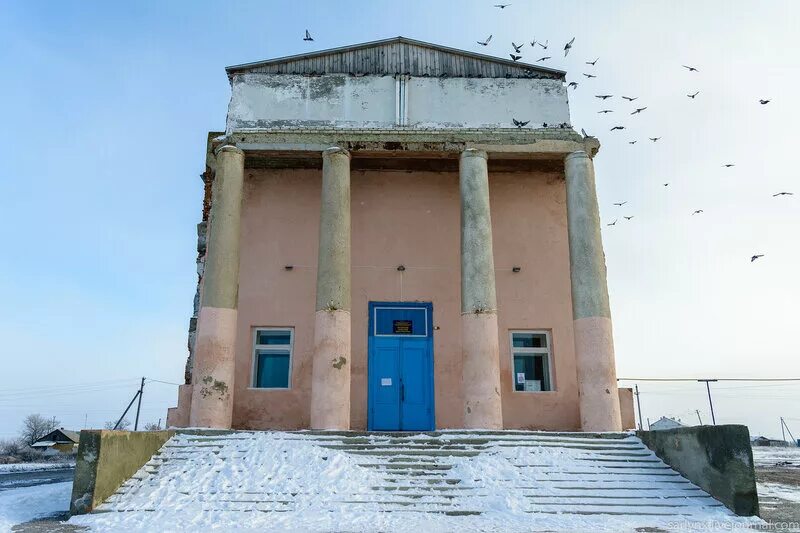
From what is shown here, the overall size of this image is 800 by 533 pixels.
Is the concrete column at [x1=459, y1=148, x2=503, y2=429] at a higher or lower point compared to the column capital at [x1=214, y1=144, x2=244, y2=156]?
lower

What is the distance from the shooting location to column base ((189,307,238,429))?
13.4 metres

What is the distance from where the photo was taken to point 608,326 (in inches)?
556

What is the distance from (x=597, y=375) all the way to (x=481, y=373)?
261cm

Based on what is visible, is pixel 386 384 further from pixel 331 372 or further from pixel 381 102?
pixel 381 102

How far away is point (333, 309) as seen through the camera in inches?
552

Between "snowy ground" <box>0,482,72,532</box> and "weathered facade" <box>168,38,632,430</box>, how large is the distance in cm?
311

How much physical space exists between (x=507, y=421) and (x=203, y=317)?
800 cm

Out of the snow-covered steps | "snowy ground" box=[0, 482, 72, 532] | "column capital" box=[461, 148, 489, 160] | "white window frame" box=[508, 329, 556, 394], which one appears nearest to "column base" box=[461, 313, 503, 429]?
→ the snow-covered steps

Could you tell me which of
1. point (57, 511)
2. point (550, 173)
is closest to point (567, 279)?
point (550, 173)

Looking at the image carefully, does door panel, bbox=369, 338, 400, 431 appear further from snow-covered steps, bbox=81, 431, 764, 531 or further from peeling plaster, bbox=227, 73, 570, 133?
peeling plaster, bbox=227, 73, 570, 133

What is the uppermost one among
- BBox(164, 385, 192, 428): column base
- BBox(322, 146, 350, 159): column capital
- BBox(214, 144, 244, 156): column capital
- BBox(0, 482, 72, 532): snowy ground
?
BBox(214, 144, 244, 156): column capital

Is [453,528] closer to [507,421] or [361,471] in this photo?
[361,471]

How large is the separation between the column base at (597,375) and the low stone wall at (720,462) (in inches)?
108

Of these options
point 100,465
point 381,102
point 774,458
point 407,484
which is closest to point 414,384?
point 407,484
